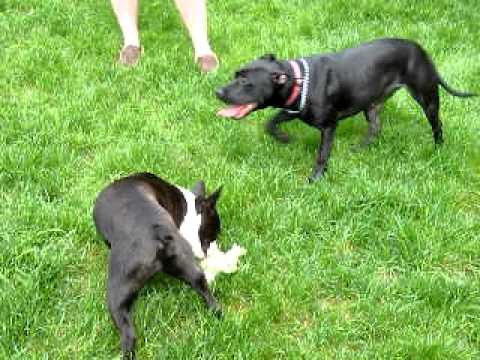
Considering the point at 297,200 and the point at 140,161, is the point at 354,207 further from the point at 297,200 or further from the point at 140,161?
the point at 140,161

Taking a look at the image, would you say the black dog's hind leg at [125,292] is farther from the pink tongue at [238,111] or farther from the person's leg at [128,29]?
the person's leg at [128,29]

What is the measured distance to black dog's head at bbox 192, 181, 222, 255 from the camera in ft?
12.8

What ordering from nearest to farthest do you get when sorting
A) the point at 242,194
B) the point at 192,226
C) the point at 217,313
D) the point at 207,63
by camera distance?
the point at 217,313
the point at 192,226
the point at 242,194
the point at 207,63

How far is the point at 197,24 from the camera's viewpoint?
614cm

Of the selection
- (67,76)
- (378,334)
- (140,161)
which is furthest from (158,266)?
(67,76)

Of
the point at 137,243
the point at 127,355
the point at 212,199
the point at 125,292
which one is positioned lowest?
the point at 127,355

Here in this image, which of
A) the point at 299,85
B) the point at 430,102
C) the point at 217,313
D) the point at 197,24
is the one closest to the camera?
the point at 217,313

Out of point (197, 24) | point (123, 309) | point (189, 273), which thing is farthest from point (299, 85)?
point (123, 309)

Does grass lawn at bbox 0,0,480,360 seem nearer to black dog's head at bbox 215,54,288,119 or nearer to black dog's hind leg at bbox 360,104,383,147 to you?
black dog's hind leg at bbox 360,104,383,147

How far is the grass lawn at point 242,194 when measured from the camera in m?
3.38

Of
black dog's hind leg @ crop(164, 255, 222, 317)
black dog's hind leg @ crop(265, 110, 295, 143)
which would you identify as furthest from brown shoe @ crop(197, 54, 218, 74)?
black dog's hind leg @ crop(164, 255, 222, 317)

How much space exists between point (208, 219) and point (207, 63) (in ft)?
7.55

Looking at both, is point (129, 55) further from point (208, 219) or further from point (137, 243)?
point (137, 243)

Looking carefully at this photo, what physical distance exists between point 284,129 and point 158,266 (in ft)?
7.48
